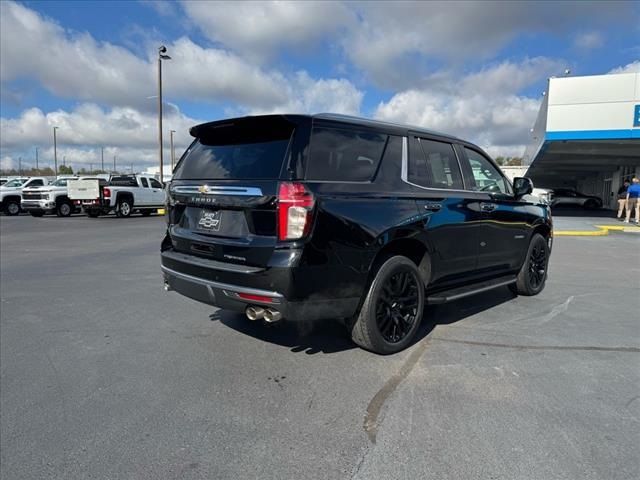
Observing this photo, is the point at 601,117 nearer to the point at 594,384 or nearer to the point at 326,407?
the point at 594,384

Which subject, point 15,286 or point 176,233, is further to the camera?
point 15,286

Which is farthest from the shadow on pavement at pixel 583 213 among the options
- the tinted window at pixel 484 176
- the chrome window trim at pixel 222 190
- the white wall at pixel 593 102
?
the chrome window trim at pixel 222 190

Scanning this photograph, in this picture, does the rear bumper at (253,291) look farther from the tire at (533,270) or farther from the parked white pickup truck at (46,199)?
the parked white pickup truck at (46,199)

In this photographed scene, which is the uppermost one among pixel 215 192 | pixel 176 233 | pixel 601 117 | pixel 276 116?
pixel 601 117

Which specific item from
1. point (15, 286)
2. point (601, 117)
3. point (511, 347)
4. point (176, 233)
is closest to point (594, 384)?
point (511, 347)

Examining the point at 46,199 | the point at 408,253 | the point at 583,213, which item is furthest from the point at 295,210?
the point at 583,213

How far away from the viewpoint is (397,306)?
4.22 meters

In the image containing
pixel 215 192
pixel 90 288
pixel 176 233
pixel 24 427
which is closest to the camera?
pixel 24 427

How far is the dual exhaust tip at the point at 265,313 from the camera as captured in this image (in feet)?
11.6

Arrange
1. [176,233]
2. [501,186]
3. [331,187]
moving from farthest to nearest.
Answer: [501,186]
[176,233]
[331,187]

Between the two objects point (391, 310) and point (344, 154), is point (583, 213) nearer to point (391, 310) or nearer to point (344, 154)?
point (391, 310)

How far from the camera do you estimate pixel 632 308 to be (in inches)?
231

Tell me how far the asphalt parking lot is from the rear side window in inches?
59.0

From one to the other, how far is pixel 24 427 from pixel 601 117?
19354mm
